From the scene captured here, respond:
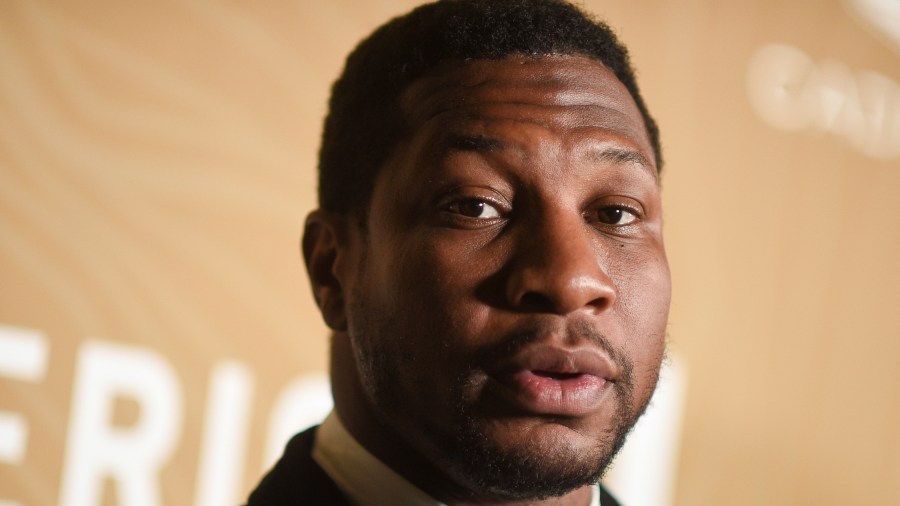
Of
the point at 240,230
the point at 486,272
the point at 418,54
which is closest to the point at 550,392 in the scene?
the point at 486,272

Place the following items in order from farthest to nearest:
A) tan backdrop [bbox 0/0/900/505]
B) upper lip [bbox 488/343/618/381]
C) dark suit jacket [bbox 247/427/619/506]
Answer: tan backdrop [bbox 0/0/900/505], dark suit jacket [bbox 247/427/619/506], upper lip [bbox 488/343/618/381]

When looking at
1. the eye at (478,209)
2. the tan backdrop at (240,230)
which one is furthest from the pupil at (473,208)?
the tan backdrop at (240,230)

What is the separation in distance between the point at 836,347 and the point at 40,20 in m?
1.77

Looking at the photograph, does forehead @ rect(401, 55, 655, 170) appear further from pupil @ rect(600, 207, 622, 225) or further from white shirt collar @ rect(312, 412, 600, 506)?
white shirt collar @ rect(312, 412, 600, 506)

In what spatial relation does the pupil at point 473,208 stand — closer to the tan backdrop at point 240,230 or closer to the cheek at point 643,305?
the cheek at point 643,305

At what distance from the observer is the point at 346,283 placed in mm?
981

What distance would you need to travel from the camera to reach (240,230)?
1499mm

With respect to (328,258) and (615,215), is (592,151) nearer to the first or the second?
(615,215)

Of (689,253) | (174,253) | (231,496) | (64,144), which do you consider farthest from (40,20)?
(689,253)

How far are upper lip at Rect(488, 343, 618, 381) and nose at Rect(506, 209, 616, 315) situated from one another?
0.03m

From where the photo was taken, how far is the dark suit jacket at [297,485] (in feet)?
3.01

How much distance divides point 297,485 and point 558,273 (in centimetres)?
34

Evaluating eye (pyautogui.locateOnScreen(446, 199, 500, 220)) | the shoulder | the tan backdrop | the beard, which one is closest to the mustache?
the beard

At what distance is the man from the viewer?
2.69ft
